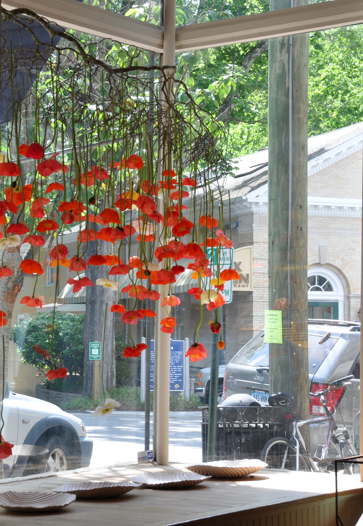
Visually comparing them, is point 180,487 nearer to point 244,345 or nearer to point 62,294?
point 244,345

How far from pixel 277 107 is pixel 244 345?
1275 millimetres

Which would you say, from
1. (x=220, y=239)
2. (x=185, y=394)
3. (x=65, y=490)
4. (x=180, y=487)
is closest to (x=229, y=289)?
(x=185, y=394)

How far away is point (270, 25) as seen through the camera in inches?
123

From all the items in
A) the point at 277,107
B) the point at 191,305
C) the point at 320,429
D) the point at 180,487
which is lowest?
the point at 180,487

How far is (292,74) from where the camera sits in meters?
3.27

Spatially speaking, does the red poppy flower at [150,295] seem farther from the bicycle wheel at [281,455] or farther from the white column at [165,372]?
the bicycle wheel at [281,455]

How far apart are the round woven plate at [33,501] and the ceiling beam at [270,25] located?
7.52 ft

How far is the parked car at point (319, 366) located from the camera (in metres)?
3.08

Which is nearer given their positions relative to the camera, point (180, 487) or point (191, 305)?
point (180, 487)

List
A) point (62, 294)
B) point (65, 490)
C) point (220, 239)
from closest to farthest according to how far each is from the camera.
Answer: point (220, 239) < point (65, 490) < point (62, 294)

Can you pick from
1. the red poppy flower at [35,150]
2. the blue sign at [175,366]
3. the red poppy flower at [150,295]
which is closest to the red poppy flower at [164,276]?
the red poppy flower at [150,295]

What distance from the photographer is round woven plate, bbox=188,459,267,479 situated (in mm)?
2875

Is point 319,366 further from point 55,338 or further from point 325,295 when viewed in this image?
point 55,338

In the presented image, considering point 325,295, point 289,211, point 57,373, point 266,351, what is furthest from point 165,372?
point 57,373
